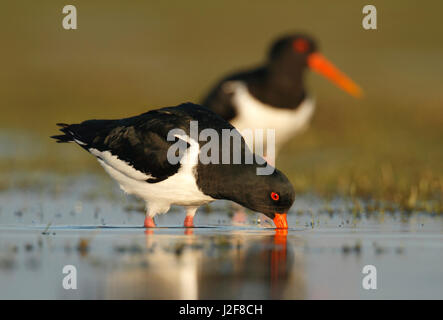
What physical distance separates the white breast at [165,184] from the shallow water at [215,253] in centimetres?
29

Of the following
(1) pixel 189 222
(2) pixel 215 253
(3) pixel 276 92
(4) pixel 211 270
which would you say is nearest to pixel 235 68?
(3) pixel 276 92

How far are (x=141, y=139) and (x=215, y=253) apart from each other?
6.90ft

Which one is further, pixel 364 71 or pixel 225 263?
pixel 364 71

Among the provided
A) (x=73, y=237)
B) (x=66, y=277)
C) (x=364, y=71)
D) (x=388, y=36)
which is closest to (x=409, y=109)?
(x=364, y=71)

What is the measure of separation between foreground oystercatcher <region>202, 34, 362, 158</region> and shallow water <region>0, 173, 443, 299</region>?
3.17m

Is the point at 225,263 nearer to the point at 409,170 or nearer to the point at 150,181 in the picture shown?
the point at 150,181

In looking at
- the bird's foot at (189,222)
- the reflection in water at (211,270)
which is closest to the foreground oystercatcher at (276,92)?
the bird's foot at (189,222)

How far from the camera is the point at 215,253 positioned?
7512mm

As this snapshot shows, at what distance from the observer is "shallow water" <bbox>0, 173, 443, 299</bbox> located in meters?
6.25

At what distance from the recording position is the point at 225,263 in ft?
23.3

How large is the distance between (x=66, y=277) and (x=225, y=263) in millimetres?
1262

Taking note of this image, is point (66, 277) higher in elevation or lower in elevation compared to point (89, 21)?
lower

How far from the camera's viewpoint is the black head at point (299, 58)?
1434 cm

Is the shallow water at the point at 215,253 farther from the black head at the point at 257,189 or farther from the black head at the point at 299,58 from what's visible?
the black head at the point at 299,58
